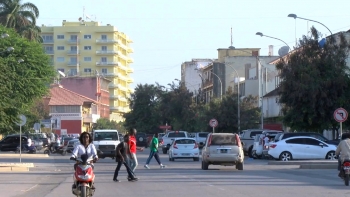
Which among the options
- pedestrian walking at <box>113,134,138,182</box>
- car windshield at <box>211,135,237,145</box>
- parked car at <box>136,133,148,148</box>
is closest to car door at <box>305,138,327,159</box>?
car windshield at <box>211,135,237,145</box>

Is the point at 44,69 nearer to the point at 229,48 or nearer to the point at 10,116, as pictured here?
the point at 10,116

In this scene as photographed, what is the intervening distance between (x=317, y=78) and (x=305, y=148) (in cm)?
929

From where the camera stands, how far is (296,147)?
44.3 m

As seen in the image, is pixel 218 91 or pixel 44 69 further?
pixel 218 91

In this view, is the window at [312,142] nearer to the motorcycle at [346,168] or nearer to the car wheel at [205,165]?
the car wheel at [205,165]

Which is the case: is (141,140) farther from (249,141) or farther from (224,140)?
(224,140)

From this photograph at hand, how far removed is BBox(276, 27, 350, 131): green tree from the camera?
51.9 metres

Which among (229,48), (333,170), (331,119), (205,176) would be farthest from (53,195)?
(229,48)

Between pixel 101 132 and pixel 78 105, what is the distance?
7545 centimetres

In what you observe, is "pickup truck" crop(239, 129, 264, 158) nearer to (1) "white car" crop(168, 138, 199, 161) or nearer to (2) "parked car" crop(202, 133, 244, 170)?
(1) "white car" crop(168, 138, 199, 161)

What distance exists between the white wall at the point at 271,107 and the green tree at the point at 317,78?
27.6 m

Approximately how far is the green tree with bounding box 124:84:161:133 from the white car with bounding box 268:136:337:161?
6427cm

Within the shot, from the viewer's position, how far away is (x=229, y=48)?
117938mm

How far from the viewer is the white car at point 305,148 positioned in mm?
44188
